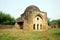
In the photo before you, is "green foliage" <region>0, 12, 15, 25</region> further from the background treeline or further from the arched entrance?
the arched entrance

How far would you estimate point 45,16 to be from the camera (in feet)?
120

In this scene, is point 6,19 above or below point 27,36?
above

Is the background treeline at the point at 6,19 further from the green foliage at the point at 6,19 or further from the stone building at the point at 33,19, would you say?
the stone building at the point at 33,19

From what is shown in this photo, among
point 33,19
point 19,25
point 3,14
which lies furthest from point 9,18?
point 33,19

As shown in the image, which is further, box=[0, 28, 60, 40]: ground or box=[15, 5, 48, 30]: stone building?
box=[15, 5, 48, 30]: stone building

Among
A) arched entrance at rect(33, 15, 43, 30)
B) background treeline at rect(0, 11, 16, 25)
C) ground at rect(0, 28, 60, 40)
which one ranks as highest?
background treeline at rect(0, 11, 16, 25)

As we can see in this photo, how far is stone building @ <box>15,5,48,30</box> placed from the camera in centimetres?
3459

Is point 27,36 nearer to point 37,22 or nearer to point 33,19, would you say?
point 33,19

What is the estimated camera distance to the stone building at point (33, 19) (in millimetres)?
34594

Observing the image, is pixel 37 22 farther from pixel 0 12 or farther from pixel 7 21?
pixel 0 12

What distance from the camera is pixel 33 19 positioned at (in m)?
35.1

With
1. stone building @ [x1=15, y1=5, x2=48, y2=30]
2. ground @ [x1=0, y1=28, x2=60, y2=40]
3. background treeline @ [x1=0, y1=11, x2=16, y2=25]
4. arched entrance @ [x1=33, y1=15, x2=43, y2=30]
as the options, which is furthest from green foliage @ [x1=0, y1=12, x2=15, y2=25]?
ground @ [x1=0, y1=28, x2=60, y2=40]

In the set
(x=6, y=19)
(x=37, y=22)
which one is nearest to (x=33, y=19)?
(x=37, y=22)

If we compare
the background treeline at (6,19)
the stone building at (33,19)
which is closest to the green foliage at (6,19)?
the background treeline at (6,19)
